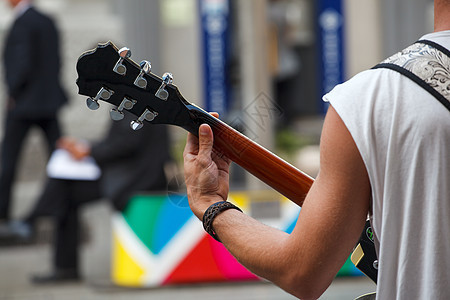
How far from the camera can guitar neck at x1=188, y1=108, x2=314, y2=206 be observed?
5.89ft

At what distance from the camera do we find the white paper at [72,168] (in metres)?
5.81

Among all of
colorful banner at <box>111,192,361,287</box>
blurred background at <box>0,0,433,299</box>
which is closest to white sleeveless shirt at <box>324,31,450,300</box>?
colorful banner at <box>111,192,361,287</box>

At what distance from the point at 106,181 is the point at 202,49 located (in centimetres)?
354

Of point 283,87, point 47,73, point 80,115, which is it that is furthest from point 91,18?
point 283,87

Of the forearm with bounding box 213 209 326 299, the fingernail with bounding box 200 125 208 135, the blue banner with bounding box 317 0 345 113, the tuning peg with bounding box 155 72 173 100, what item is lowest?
the blue banner with bounding box 317 0 345 113

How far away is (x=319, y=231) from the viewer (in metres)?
1.51

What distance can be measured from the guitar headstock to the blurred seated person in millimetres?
3776

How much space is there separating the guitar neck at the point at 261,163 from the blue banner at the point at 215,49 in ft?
22.9

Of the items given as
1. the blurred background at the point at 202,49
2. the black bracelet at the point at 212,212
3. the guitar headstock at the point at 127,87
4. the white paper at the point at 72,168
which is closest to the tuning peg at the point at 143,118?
the guitar headstock at the point at 127,87

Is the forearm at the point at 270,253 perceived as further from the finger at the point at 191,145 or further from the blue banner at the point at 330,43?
the blue banner at the point at 330,43

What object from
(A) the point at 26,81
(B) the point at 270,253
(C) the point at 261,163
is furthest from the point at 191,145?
(A) the point at 26,81

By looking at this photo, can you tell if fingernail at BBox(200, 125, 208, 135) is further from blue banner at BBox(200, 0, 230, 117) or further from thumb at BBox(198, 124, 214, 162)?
blue banner at BBox(200, 0, 230, 117)

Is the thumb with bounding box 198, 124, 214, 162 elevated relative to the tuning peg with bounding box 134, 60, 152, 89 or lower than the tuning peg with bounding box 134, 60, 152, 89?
lower

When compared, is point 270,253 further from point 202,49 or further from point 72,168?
point 202,49
